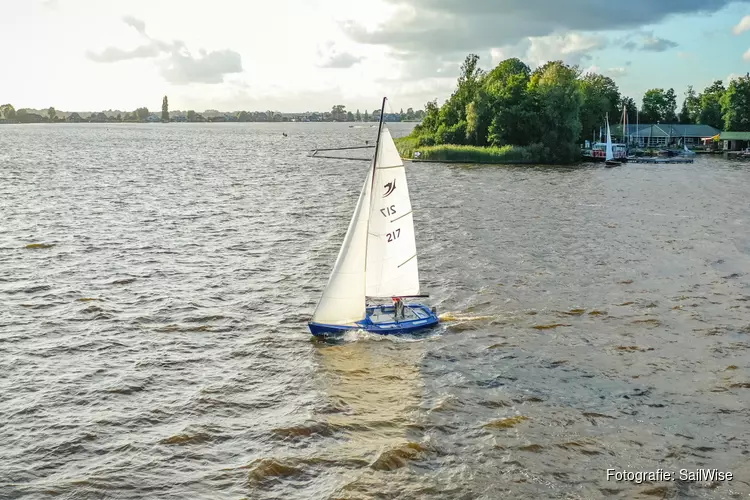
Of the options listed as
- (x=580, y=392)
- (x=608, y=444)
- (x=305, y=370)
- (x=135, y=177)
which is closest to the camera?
(x=608, y=444)

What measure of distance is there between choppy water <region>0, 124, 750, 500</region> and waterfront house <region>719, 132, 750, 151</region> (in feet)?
461

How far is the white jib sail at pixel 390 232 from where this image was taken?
31859 mm

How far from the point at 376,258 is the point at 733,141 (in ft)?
603

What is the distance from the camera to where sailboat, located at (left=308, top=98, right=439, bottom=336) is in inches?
1261

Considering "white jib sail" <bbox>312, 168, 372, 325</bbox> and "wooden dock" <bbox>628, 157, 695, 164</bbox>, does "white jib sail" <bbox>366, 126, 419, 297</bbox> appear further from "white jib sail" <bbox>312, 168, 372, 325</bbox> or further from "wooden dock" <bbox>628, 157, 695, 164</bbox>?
"wooden dock" <bbox>628, 157, 695, 164</bbox>

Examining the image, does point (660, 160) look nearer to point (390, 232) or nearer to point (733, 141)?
point (733, 141)

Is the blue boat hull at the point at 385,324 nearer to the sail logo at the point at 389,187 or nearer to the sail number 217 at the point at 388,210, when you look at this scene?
the sail number 217 at the point at 388,210

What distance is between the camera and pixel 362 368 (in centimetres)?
2988

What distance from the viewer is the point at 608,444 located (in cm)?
2352

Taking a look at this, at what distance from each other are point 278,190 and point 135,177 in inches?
1123

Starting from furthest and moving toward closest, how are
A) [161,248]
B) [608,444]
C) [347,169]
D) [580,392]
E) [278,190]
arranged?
[347,169] → [278,190] → [161,248] → [580,392] → [608,444]

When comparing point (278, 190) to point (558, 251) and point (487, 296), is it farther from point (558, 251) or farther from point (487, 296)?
point (487, 296)

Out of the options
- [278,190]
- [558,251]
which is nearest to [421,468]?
[558,251]

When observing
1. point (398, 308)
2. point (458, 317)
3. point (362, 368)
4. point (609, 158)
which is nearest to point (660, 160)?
point (609, 158)
